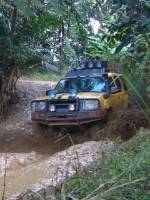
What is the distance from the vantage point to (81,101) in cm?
947

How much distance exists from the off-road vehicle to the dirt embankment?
1.11 ft

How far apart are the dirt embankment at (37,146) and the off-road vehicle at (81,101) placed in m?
0.34

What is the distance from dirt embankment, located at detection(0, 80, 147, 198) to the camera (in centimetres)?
Answer: 750

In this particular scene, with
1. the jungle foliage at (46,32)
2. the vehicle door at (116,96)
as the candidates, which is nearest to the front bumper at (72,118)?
the vehicle door at (116,96)

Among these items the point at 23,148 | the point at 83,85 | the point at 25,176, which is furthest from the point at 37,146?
the point at 25,176

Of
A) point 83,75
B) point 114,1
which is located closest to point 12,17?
point 83,75

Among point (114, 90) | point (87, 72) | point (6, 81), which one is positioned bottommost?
point (114, 90)

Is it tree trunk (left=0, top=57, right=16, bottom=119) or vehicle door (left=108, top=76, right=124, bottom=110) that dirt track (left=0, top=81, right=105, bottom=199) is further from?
vehicle door (left=108, top=76, right=124, bottom=110)

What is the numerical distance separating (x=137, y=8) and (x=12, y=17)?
5.96m

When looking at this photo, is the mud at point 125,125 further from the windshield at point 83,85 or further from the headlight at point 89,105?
the windshield at point 83,85

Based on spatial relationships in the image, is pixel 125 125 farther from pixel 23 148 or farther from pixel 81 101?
pixel 23 148

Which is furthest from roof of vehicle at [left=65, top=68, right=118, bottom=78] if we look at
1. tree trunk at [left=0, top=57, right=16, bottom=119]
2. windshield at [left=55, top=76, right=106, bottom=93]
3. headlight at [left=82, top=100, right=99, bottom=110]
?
tree trunk at [left=0, top=57, right=16, bottom=119]

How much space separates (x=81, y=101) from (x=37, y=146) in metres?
1.51

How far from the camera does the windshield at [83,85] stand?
1015 cm
